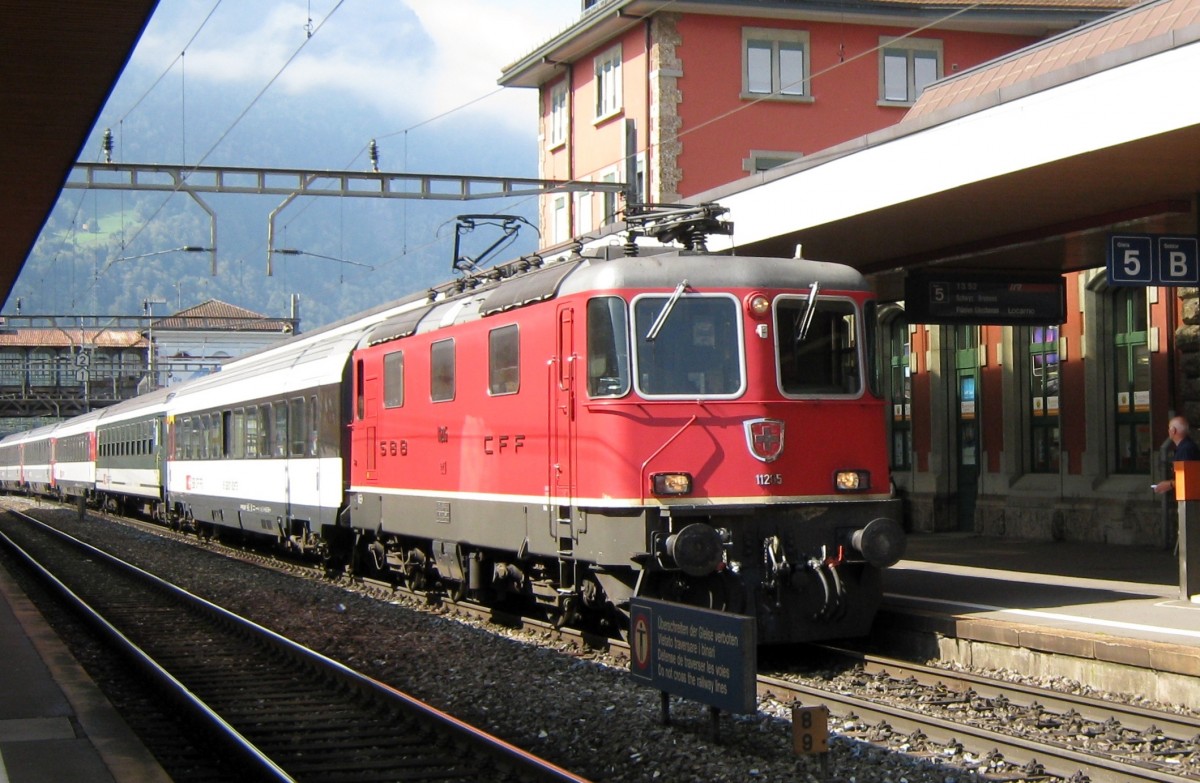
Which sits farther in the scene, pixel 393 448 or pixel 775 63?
pixel 775 63

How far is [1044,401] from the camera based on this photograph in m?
20.2

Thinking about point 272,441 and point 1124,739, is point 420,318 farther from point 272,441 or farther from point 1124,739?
point 1124,739

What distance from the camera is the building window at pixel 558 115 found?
37.8 meters

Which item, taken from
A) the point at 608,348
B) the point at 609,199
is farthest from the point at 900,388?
the point at 608,348

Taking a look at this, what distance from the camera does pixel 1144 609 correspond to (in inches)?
462

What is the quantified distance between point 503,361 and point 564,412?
145 centimetres

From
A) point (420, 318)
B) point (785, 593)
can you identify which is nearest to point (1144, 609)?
point (785, 593)

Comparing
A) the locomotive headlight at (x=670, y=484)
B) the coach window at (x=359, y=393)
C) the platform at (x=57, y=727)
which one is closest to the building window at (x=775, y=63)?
the coach window at (x=359, y=393)

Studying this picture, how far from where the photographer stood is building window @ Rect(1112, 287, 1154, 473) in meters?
18.3

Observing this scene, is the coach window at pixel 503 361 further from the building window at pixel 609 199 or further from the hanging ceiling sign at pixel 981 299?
the building window at pixel 609 199

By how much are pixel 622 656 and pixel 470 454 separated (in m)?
2.81

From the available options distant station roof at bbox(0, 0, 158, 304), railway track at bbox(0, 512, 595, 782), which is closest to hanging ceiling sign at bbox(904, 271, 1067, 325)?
railway track at bbox(0, 512, 595, 782)

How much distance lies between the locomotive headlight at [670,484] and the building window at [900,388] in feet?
43.8

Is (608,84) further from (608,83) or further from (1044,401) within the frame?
(1044,401)
